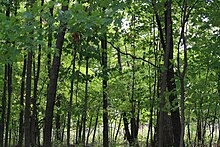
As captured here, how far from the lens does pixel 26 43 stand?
13.1ft

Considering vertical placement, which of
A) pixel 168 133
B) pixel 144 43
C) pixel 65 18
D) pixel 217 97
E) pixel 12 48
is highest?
pixel 144 43

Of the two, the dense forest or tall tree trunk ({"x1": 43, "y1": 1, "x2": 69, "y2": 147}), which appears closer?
the dense forest

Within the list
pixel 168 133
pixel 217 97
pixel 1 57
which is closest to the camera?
pixel 1 57

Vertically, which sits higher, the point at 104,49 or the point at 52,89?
the point at 104,49

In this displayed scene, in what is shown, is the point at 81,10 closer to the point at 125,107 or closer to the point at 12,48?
the point at 12,48

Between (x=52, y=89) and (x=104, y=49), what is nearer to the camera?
(x=52, y=89)

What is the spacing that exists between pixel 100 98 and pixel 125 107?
4.70 ft

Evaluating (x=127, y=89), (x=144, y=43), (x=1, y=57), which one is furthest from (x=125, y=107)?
(x=1, y=57)

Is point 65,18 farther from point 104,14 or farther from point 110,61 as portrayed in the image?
point 110,61

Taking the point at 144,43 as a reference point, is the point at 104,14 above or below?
below

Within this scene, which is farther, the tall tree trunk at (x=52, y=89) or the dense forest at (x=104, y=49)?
the tall tree trunk at (x=52, y=89)

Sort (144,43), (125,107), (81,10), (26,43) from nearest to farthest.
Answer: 1. (81,10)
2. (26,43)
3. (144,43)
4. (125,107)

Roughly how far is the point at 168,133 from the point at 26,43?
7.19 meters

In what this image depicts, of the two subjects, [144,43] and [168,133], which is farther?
[144,43]
